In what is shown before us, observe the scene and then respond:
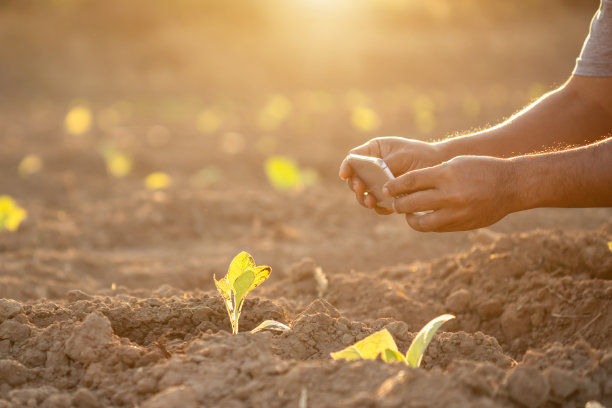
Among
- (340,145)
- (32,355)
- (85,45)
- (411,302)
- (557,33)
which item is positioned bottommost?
(411,302)

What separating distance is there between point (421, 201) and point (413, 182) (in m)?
0.07

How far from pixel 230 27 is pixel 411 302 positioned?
18.6 meters

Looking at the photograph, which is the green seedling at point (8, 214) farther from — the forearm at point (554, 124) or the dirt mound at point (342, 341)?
the forearm at point (554, 124)

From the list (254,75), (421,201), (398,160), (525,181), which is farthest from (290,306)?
(254,75)

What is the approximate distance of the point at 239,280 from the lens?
204cm

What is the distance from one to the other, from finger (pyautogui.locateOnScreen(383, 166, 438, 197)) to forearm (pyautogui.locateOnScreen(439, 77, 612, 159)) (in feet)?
2.34

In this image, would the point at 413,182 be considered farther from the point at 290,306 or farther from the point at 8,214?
the point at 8,214

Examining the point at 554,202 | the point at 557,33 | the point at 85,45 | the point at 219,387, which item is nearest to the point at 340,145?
the point at 554,202

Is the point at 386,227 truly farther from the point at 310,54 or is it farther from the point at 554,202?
the point at 310,54

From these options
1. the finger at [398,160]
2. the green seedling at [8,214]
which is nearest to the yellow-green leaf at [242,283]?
the finger at [398,160]

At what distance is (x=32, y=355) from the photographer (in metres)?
1.93

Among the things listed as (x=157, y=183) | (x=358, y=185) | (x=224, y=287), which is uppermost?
Result: (x=157, y=183)

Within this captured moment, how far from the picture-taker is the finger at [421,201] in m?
2.02

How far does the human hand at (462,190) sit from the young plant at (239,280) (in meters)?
0.50
